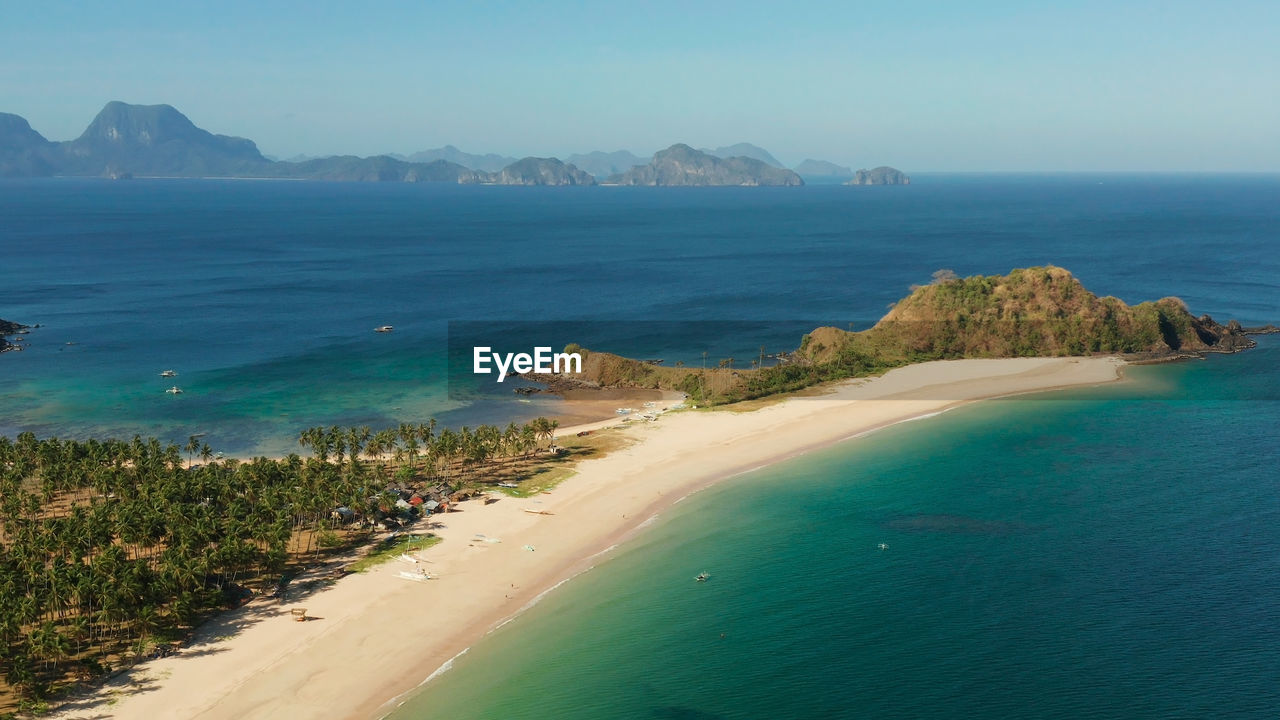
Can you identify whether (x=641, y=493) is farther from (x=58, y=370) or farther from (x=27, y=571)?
(x=58, y=370)

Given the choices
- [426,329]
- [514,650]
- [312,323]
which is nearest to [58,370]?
[312,323]

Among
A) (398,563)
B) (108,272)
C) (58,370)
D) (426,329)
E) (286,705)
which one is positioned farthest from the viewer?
(108,272)

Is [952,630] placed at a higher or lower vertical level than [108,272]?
lower

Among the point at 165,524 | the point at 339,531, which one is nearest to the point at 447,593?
the point at 339,531

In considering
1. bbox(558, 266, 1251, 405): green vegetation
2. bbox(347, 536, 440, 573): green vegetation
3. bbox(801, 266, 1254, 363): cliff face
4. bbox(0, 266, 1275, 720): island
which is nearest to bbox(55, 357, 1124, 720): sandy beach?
bbox(0, 266, 1275, 720): island

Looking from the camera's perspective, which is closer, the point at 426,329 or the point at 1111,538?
the point at 1111,538

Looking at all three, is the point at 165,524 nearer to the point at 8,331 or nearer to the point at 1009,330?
the point at 8,331

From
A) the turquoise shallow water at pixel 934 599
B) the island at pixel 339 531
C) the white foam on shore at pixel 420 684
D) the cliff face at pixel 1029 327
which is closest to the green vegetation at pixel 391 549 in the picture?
the island at pixel 339 531

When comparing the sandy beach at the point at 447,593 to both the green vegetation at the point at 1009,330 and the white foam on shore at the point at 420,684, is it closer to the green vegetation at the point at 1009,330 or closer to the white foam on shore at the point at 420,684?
the white foam on shore at the point at 420,684

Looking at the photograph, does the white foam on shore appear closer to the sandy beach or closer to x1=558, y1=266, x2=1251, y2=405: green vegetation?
the sandy beach
